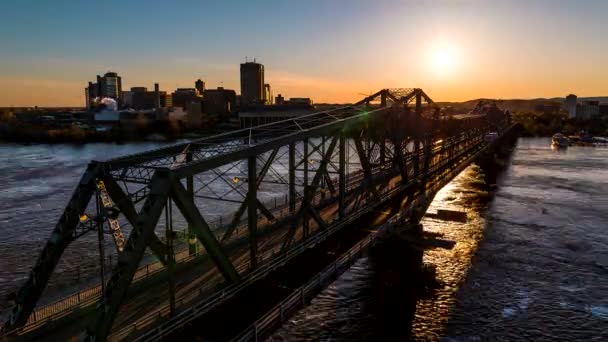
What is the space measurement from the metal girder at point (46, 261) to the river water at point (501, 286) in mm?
15200

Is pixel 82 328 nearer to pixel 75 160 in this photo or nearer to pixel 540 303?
pixel 540 303

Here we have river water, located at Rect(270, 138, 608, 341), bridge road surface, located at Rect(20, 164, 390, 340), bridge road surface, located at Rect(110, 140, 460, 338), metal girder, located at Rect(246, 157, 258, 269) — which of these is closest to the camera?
bridge road surface, located at Rect(20, 164, 390, 340)

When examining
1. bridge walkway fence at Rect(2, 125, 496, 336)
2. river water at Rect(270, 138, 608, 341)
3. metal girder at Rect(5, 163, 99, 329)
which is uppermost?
metal girder at Rect(5, 163, 99, 329)

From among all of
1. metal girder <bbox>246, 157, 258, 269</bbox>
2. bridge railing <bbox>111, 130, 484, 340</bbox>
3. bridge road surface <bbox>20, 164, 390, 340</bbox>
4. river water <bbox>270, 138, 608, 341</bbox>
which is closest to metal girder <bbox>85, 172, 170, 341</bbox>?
bridge railing <bbox>111, 130, 484, 340</bbox>

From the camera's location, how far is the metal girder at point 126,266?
16125 mm

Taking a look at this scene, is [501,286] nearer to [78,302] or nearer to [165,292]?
[165,292]

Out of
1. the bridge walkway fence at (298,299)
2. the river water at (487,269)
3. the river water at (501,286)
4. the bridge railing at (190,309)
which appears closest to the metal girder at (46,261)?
the bridge railing at (190,309)

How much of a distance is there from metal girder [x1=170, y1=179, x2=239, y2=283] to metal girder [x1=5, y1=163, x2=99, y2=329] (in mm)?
5265

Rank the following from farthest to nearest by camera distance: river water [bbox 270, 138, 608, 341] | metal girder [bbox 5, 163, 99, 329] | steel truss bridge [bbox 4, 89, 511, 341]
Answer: river water [bbox 270, 138, 608, 341], metal girder [bbox 5, 163, 99, 329], steel truss bridge [bbox 4, 89, 511, 341]

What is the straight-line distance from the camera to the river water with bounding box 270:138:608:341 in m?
31.0

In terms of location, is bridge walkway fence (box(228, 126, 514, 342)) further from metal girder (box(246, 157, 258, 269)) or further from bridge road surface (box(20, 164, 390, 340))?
bridge road surface (box(20, 164, 390, 340))

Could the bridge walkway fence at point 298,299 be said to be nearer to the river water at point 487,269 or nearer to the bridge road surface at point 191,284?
the bridge road surface at point 191,284

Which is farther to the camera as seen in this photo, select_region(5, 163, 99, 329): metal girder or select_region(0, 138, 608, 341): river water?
select_region(0, 138, 608, 341): river water

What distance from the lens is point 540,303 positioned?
3478 centimetres
